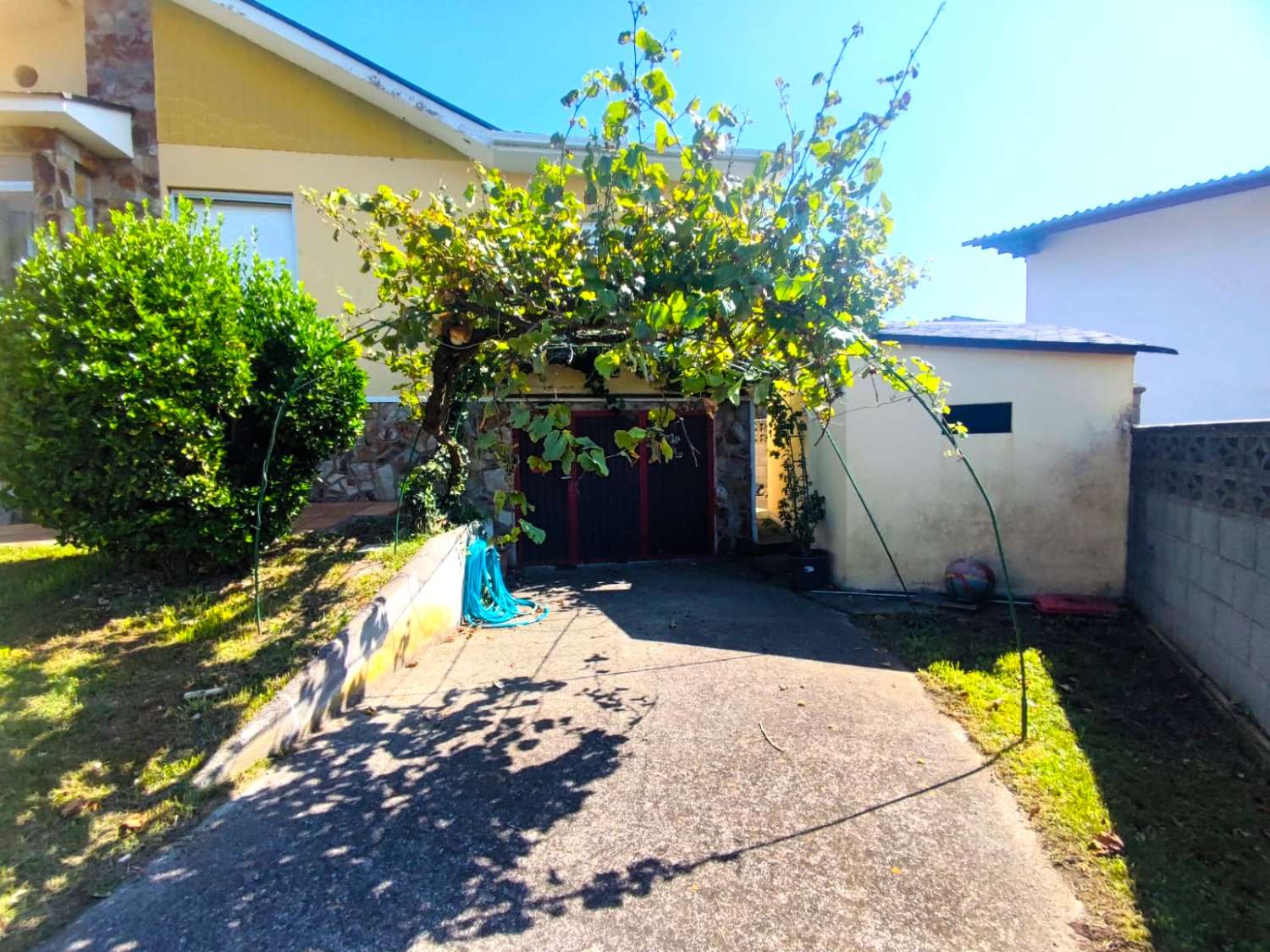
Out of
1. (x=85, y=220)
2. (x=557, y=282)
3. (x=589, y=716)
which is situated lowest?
(x=589, y=716)

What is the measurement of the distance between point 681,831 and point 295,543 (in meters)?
4.68

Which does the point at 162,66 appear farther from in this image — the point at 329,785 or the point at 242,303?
the point at 329,785

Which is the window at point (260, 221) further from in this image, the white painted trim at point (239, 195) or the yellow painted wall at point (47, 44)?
the yellow painted wall at point (47, 44)

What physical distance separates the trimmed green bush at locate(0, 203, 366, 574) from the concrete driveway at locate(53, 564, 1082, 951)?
6.30 ft

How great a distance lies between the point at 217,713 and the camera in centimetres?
328

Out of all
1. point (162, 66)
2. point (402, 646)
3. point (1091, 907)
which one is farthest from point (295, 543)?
point (162, 66)

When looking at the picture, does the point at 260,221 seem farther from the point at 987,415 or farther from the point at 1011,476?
the point at 1011,476

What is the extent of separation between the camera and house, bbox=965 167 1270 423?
321 inches

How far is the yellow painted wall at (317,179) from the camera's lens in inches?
297

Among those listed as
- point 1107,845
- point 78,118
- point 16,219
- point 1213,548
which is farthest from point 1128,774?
point 16,219

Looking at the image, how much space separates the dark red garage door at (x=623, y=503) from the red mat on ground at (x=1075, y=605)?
4.45 metres

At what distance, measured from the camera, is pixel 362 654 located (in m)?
4.11

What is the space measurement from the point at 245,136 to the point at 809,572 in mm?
9018

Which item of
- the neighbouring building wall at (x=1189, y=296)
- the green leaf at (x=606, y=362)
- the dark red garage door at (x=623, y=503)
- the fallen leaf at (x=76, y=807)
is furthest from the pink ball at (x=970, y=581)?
the fallen leaf at (x=76, y=807)
